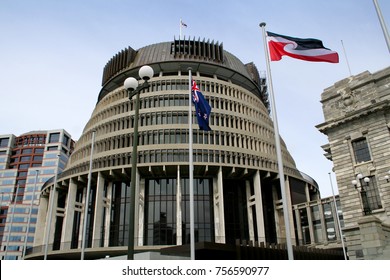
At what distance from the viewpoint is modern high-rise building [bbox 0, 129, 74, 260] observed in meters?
119

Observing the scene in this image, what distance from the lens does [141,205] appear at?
2127 inches

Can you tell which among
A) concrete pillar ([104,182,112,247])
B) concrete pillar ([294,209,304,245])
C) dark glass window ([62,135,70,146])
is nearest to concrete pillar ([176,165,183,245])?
concrete pillar ([104,182,112,247])

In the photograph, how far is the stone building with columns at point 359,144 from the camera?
95.4 feet

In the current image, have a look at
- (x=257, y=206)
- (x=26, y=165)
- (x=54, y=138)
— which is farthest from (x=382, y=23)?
(x=26, y=165)

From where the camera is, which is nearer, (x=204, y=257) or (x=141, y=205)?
(x=204, y=257)

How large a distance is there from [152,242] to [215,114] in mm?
23154

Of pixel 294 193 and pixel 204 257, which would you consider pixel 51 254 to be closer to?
pixel 204 257

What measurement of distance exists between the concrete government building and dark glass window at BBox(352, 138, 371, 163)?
24.5 m

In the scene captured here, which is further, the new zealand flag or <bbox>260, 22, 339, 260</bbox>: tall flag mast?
the new zealand flag

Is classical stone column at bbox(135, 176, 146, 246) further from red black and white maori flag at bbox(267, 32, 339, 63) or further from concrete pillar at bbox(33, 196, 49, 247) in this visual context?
red black and white maori flag at bbox(267, 32, 339, 63)

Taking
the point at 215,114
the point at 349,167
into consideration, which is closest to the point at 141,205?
the point at 215,114

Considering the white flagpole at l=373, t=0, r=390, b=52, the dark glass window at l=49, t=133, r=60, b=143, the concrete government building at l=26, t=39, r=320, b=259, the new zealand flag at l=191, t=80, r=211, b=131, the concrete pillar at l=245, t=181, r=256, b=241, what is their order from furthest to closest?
the dark glass window at l=49, t=133, r=60, b=143 → the concrete pillar at l=245, t=181, r=256, b=241 → the concrete government building at l=26, t=39, r=320, b=259 → the new zealand flag at l=191, t=80, r=211, b=131 → the white flagpole at l=373, t=0, r=390, b=52

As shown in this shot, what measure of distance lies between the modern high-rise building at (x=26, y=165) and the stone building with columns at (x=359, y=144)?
339 feet

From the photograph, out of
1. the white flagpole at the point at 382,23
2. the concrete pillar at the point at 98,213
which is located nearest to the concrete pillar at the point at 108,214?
the concrete pillar at the point at 98,213
